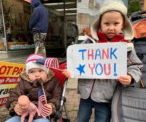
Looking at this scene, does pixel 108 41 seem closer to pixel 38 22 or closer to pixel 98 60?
pixel 98 60

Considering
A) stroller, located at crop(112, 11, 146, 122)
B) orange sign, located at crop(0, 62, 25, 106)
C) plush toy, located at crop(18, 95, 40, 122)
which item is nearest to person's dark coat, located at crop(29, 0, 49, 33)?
orange sign, located at crop(0, 62, 25, 106)

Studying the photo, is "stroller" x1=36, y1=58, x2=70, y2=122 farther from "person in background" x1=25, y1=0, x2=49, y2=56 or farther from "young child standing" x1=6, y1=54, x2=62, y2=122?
"person in background" x1=25, y1=0, x2=49, y2=56

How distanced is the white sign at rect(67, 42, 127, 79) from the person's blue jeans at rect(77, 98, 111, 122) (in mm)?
303

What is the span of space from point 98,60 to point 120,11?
40 centimetres

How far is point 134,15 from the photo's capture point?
3113 millimetres

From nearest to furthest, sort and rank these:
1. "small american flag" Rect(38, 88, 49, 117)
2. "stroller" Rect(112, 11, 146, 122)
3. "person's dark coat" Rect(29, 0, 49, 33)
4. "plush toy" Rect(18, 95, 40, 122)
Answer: "stroller" Rect(112, 11, 146, 122)
"plush toy" Rect(18, 95, 40, 122)
"small american flag" Rect(38, 88, 49, 117)
"person's dark coat" Rect(29, 0, 49, 33)

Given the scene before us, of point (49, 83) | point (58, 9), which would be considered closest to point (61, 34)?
point (58, 9)

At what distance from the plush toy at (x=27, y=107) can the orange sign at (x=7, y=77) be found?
0.71 m

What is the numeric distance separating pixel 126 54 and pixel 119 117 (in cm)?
47

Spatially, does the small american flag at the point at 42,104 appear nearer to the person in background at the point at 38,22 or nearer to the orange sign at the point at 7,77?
the orange sign at the point at 7,77

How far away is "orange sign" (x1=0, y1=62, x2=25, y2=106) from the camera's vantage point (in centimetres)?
292

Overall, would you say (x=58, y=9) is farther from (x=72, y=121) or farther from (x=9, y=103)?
(x=9, y=103)

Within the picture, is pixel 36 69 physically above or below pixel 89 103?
above

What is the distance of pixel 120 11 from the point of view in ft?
7.00
